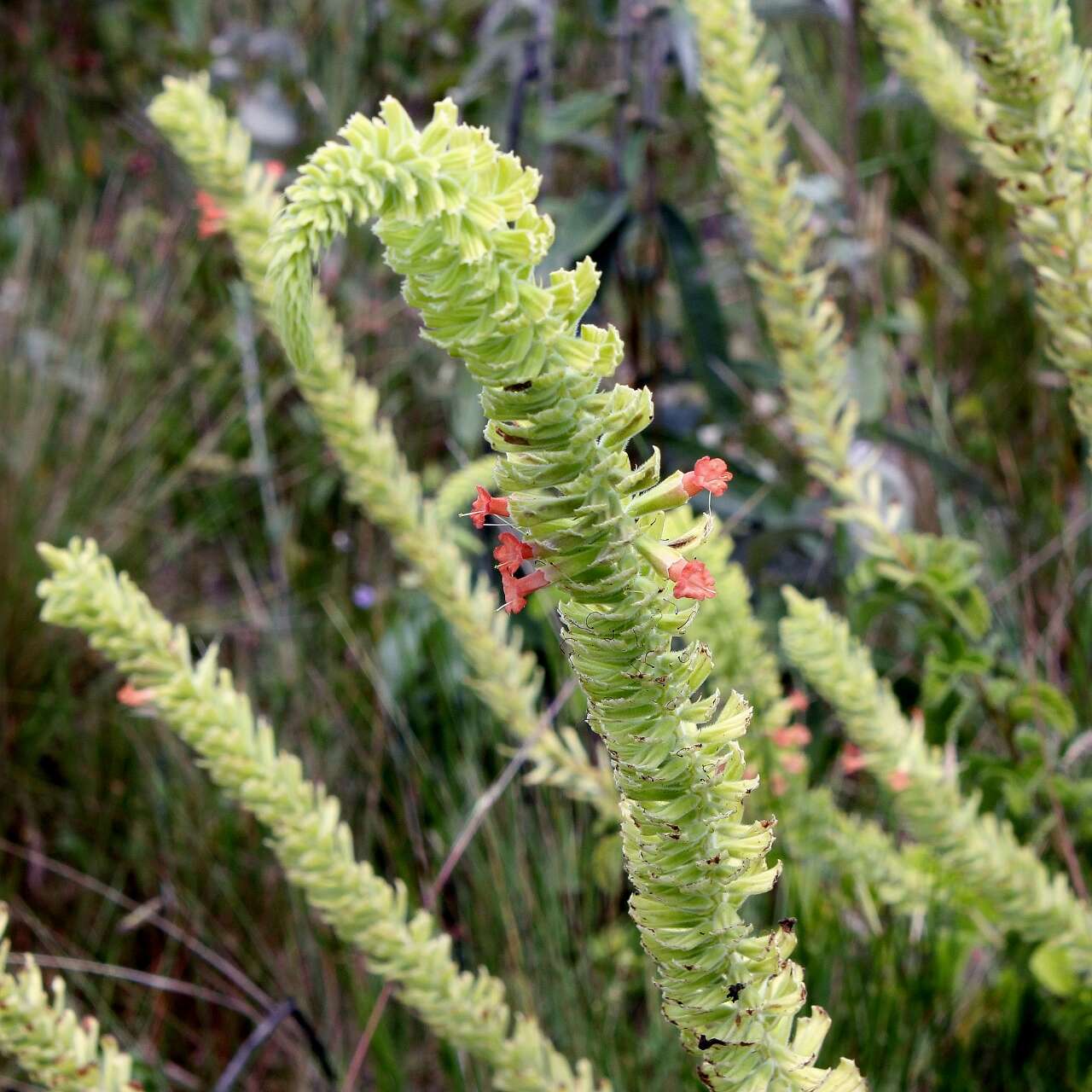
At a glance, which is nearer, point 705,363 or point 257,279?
point 257,279

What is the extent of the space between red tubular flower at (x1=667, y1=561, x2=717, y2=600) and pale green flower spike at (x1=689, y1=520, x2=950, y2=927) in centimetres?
64

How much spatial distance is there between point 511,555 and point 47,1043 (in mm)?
579

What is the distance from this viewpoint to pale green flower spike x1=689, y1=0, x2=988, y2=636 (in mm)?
1155

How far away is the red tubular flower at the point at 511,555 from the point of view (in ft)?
1.79

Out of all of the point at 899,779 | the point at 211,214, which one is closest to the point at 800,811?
the point at 899,779

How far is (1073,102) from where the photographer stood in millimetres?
937

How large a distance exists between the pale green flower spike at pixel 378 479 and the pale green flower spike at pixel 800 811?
6.8 inches

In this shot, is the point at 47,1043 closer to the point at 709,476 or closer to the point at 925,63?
the point at 709,476

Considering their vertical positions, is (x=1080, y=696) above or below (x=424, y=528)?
above

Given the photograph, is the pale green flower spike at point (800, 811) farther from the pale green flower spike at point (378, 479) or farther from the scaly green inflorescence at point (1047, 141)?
the scaly green inflorescence at point (1047, 141)

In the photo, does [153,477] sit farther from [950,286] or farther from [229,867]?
[950,286]

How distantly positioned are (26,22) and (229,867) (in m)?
3.42

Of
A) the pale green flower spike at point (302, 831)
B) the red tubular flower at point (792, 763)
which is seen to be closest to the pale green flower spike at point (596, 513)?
the pale green flower spike at point (302, 831)

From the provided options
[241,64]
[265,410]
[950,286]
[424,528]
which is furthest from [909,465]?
[241,64]
